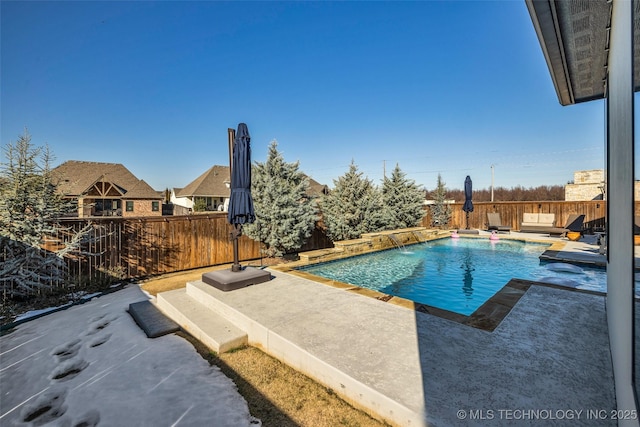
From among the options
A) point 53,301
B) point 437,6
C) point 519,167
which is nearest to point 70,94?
point 53,301

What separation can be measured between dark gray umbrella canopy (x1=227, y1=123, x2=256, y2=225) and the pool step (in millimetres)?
1742

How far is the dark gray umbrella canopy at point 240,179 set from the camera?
18.0 ft

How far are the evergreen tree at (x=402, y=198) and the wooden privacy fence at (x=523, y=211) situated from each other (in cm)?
368

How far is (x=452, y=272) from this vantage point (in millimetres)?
A: 7406

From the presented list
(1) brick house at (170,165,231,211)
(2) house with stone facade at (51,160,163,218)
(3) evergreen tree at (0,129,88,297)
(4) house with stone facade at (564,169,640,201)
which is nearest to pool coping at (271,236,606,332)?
(3) evergreen tree at (0,129,88,297)

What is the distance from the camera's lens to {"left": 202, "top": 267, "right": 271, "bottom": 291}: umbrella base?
196 inches

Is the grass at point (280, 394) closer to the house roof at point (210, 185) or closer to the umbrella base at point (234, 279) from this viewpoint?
the umbrella base at point (234, 279)

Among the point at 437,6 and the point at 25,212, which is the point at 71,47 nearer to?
the point at 25,212

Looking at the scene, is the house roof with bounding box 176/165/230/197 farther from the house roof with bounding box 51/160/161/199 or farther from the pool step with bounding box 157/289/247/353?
the pool step with bounding box 157/289/247/353

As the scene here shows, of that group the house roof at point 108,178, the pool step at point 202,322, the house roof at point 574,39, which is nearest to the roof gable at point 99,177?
the house roof at point 108,178

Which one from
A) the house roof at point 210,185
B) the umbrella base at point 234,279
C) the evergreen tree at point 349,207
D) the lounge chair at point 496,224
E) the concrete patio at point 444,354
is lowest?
the concrete patio at point 444,354

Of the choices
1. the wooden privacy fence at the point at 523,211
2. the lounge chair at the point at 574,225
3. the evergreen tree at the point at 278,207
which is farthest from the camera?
the wooden privacy fence at the point at 523,211

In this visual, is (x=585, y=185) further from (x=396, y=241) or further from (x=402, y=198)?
(x=396, y=241)

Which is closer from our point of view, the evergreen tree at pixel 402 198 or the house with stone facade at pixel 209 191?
the evergreen tree at pixel 402 198
